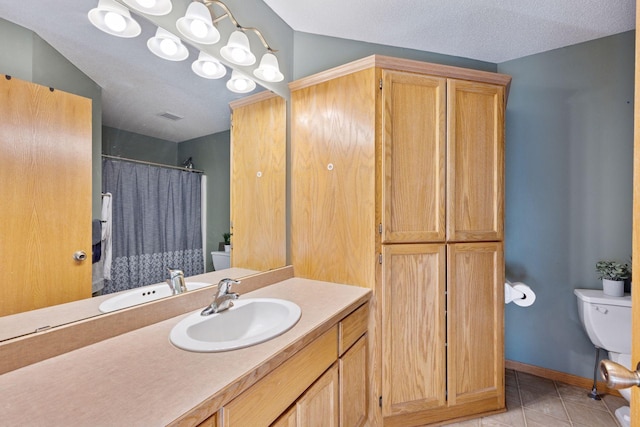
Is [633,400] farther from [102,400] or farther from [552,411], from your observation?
[552,411]

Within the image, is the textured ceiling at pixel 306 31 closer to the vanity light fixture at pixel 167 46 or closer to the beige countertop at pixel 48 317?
the vanity light fixture at pixel 167 46

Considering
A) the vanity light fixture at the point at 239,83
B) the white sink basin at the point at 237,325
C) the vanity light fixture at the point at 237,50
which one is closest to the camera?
the white sink basin at the point at 237,325

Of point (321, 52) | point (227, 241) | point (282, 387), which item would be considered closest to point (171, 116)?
point (227, 241)

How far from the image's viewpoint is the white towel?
3.32ft

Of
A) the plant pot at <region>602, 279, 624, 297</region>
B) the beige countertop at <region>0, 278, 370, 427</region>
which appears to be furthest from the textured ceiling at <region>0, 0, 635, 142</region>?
the plant pot at <region>602, 279, 624, 297</region>

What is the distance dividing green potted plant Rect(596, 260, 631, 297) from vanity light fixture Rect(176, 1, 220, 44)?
272 centimetres

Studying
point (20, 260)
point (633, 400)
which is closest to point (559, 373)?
point (633, 400)

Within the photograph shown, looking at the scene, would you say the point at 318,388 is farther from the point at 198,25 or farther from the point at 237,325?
the point at 198,25

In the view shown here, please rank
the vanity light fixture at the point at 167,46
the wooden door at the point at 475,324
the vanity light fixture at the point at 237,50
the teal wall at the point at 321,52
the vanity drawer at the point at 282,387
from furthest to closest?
1. the teal wall at the point at 321,52
2. the wooden door at the point at 475,324
3. the vanity light fixture at the point at 237,50
4. the vanity light fixture at the point at 167,46
5. the vanity drawer at the point at 282,387

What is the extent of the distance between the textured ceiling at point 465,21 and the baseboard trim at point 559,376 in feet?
7.94

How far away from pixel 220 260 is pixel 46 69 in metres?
0.96

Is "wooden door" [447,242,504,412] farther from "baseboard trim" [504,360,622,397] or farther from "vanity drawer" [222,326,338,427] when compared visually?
"vanity drawer" [222,326,338,427]

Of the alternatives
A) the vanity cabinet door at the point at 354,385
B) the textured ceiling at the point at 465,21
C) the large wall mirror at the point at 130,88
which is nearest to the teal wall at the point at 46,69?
the large wall mirror at the point at 130,88

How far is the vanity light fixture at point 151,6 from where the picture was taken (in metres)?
1.07
